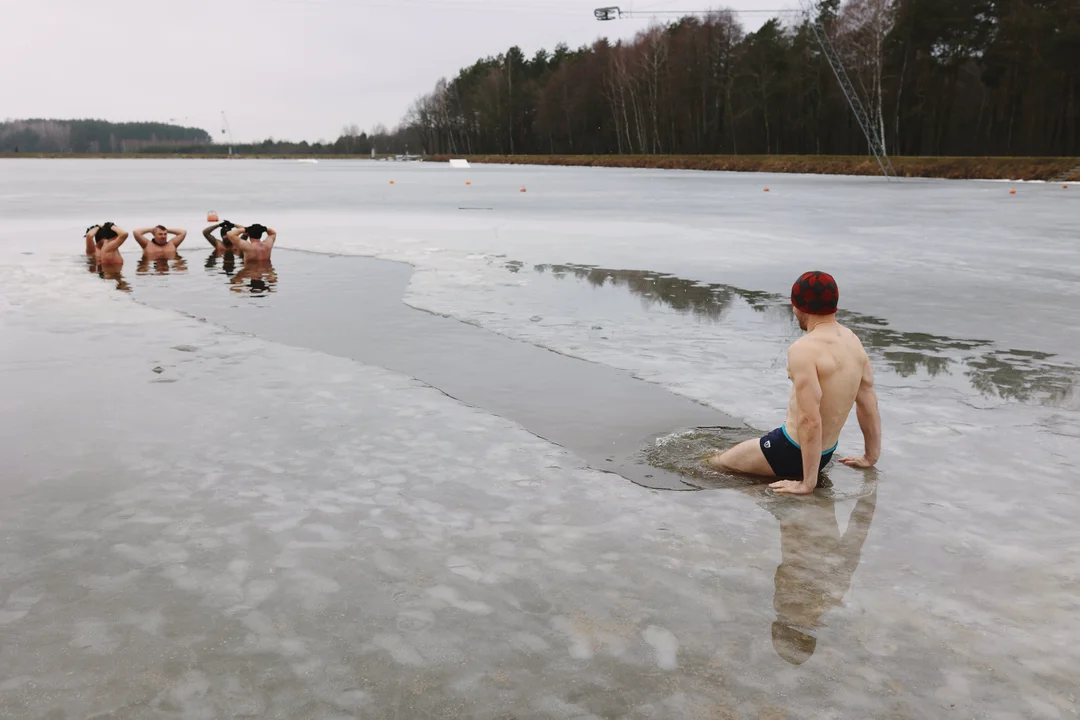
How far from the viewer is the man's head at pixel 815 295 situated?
16.1 feet

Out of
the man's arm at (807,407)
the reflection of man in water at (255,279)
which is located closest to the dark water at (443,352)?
the reflection of man in water at (255,279)

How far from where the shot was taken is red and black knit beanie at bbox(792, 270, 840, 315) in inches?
193

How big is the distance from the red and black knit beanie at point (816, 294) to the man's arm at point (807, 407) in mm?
239

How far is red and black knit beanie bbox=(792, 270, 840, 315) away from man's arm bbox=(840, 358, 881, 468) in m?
0.46

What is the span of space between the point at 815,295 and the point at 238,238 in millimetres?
13704

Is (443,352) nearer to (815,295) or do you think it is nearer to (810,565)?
(815,295)

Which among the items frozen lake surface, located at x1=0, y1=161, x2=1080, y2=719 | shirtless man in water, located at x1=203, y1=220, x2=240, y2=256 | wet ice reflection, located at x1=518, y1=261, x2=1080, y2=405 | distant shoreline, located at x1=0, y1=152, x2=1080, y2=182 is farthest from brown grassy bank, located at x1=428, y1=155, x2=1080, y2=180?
shirtless man in water, located at x1=203, y1=220, x2=240, y2=256

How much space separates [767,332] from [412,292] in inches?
196

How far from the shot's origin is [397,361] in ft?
27.1

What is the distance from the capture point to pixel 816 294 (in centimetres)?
491

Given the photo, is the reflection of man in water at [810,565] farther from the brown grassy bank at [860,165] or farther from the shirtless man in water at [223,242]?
the brown grassy bank at [860,165]

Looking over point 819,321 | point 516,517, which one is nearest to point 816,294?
point 819,321

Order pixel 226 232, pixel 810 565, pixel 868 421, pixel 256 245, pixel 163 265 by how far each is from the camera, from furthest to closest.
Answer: pixel 226 232 → pixel 256 245 → pixel 163 265 → pixel 868 421 → pixel 810 565

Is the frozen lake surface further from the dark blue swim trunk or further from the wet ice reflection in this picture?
the dark blue swim trunk
